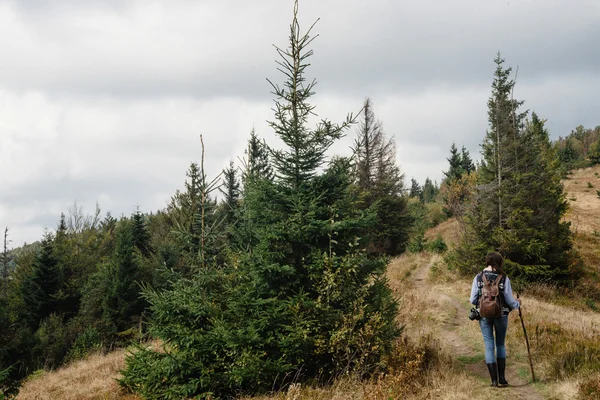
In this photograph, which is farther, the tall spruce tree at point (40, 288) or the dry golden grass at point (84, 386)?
the tall spruce tree at point (40, 288)

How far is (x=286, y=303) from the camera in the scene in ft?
22.2

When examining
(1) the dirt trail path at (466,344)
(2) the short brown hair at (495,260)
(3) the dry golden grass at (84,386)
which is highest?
(2) the short brown hair at (495,260)

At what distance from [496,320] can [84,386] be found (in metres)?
10.4

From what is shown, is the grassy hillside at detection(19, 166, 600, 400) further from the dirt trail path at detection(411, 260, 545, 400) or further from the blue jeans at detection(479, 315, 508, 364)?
the blue jeans at detection(479, 315, 508, 364)

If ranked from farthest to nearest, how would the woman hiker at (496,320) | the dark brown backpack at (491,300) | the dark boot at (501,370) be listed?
the dark boot at (501,370) < the woman hiker at (496,320) < the dark brown backpack at (491,300)

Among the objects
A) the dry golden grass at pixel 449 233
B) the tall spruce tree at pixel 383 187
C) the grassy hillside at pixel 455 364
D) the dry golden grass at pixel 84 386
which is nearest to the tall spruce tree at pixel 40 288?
the grassy hillside at pixel 455 364

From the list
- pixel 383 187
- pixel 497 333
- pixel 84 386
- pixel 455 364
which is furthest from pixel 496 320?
pixel 383 187

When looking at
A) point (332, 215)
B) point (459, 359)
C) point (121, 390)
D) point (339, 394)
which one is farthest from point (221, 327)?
point (459, 359)

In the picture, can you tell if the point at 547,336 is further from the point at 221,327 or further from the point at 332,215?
the point at 221,327

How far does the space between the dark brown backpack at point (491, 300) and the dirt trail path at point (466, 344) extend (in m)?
1.35

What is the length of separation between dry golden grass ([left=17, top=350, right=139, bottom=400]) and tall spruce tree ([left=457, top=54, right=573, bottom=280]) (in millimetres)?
15947

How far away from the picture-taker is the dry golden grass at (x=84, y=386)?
873 centimetres

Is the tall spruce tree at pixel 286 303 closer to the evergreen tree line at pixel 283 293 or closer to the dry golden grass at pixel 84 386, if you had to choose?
the evergreen tree line at pixel 283 293

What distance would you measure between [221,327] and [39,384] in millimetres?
9865
